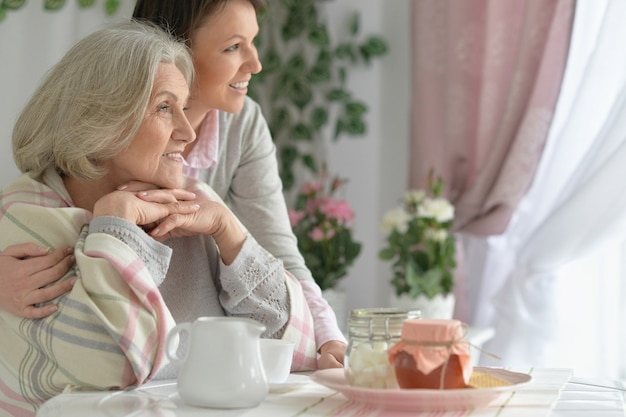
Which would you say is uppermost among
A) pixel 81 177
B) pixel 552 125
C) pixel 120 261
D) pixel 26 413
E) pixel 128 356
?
pixel 552 125

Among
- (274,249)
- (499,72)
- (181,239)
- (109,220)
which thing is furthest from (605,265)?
(109,220)

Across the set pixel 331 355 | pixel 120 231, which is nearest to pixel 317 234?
pixel 331 355

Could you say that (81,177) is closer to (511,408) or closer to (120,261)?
(120,261)

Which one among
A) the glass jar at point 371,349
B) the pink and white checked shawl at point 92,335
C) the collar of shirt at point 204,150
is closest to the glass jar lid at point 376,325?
the glass jar at point 371,349

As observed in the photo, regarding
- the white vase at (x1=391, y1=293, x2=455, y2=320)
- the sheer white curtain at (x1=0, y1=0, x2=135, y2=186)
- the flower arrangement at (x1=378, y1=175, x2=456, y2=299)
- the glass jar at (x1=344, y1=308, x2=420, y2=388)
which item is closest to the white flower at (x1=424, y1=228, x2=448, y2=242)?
the flower arrangement at (x1=378, y1=175, x2=456, y2=299)

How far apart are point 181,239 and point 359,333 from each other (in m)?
0.47

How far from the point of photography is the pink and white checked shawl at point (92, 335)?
1193 millimetres

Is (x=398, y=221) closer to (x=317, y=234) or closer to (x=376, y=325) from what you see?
(x=317, y=234)

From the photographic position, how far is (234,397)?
3.48 ft

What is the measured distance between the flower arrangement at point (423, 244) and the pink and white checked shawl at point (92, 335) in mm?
1719

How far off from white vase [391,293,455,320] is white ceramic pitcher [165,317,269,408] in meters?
1.78

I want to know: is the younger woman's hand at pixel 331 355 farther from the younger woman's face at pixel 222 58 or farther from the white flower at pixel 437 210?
the white flower at pixel 437 210

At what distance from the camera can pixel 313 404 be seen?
3.66 ft

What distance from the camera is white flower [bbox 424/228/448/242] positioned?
9.45ft
